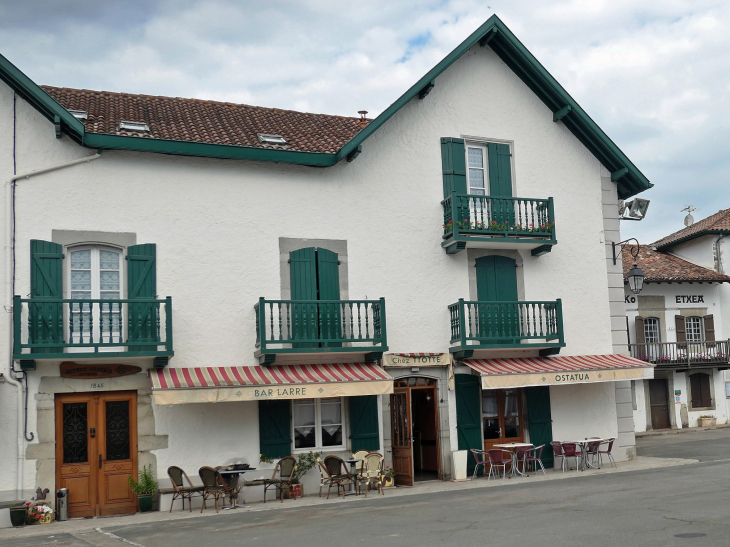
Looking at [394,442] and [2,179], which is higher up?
[2,179]

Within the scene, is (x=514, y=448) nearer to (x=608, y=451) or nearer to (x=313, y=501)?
(x=608, y=451)

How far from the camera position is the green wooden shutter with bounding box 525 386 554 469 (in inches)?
678

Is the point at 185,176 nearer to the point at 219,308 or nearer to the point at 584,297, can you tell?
the point at 219,308

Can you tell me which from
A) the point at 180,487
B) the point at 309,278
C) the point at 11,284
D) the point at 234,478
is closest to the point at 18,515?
the point at 180,487

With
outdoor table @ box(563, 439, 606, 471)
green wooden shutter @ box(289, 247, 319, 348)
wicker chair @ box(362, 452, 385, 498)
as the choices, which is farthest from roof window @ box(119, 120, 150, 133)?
outdoor table @ box(563, 439, 606, 471)

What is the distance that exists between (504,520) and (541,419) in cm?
680

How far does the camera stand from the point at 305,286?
51.2 feet

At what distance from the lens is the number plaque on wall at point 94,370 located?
13.7m

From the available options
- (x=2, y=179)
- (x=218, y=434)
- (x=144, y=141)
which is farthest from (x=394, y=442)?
(x=2, y=179)

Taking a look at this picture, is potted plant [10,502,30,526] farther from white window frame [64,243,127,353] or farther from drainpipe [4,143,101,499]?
white window frame [64,243,127,353]

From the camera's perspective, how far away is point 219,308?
14945 mm

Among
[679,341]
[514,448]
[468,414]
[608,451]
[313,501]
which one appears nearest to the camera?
[313,501]

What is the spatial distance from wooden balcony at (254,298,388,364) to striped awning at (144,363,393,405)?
1.15 ft

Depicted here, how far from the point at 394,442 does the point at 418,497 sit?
7.42ft
